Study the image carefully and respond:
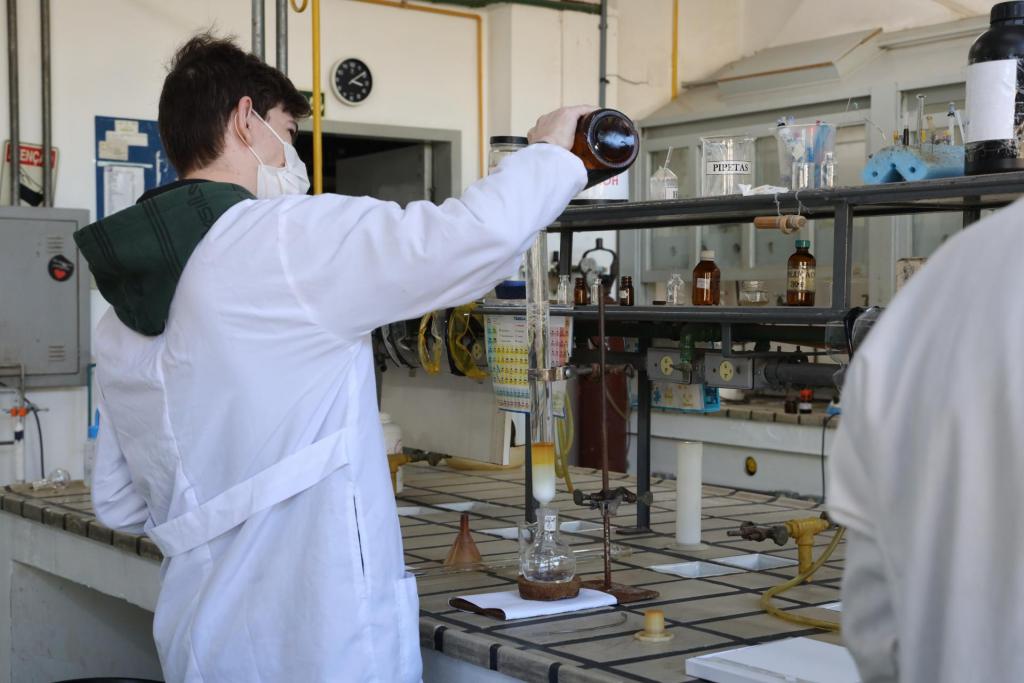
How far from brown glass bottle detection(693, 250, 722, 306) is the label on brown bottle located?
0.30 metres

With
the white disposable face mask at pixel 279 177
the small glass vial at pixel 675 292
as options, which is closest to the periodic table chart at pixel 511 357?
the small glass vial at pixel 675 292

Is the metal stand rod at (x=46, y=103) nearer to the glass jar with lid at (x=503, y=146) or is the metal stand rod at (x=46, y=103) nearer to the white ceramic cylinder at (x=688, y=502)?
the glass jar with lid at (x=503, y=146)

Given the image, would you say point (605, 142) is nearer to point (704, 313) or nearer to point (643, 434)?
point (704, 313)

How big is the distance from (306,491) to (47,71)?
3.57 meters

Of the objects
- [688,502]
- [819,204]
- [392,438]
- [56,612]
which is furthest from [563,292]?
[56,612]

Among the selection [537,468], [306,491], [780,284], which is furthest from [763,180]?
[306,491]

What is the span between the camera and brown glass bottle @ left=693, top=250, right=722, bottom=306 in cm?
248

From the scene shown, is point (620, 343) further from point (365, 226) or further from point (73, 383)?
point (73, 383)

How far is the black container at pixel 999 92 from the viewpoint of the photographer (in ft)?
5.71

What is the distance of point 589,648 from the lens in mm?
1678

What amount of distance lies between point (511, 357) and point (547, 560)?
463 mm

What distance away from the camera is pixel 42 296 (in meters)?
4.61

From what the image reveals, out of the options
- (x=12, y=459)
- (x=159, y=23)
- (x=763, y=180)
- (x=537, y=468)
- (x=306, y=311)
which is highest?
(x=159, y=23)

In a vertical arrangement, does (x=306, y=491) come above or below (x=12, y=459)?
above
